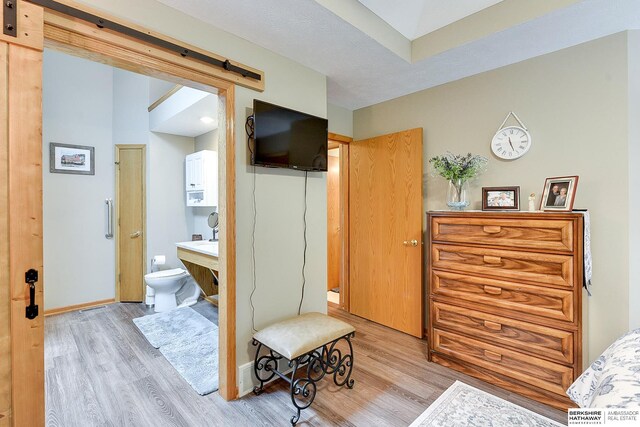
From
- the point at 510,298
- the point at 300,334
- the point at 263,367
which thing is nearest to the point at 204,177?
the point at 263,367

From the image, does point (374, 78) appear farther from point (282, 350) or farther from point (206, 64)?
point (282, 350)

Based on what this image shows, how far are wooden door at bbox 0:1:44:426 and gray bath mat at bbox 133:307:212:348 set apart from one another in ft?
5.43

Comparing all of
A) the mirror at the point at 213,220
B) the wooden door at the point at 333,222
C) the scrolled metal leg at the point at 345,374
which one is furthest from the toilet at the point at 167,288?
the scrolled metal leg at the point at 345,374

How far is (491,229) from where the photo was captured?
2.12m

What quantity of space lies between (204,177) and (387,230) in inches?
96.4

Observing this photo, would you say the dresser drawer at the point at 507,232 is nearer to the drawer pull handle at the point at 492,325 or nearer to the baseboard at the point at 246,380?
the drawer pull handle at the point at 492,325

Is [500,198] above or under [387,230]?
above

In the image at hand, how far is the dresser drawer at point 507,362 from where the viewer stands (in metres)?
1.85

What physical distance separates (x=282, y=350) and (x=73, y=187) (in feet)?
12.1

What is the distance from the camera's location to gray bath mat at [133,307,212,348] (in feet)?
9.48

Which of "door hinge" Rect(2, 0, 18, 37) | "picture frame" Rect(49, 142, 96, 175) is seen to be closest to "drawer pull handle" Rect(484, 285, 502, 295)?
"door hinge" Rect(2, 0, 18, 37)

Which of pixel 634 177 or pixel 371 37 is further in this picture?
pixel 371 37

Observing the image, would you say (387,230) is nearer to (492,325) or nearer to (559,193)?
(492,325)

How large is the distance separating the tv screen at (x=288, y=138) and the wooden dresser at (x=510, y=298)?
1110 mm
